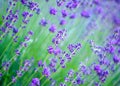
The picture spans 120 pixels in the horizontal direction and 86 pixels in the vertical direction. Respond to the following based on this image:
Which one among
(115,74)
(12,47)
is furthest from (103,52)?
(12,47)

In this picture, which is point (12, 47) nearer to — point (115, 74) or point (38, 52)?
point (38, 52)

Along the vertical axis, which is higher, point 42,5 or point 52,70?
point 42,5

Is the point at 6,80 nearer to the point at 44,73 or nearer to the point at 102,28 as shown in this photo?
the point at 44,73

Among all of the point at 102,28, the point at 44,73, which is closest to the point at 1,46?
the point at 44,73

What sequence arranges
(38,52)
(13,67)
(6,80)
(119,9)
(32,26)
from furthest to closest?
(119,9) < (32,26) < (38,52) < (13,67) < (6,80)

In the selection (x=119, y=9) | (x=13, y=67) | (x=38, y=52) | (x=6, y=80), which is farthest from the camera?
(x=119, y=9)

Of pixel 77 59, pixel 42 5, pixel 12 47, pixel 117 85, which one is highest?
pixel 42 5

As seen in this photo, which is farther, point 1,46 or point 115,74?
point 115,74
